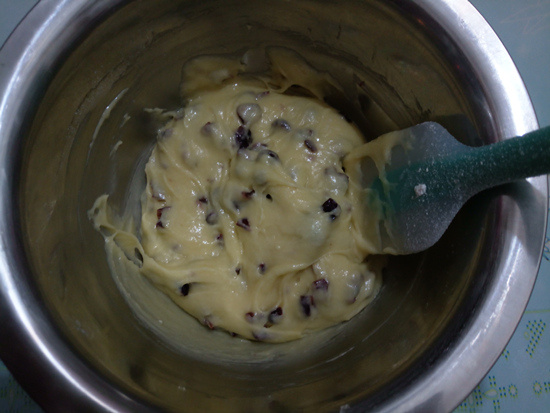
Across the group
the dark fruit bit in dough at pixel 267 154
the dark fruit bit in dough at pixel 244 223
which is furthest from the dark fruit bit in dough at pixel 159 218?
the dark fruit bit in dough at pixel 267 154

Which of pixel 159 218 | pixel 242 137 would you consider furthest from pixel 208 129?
pixel 159 218

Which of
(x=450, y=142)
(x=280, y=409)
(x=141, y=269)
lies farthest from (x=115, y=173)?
(x=450, y=142)

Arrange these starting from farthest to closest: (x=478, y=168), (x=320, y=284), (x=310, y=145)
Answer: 1. (x=310, y=145)
2. (x=320, y=284)
3. (x=478, y=168)

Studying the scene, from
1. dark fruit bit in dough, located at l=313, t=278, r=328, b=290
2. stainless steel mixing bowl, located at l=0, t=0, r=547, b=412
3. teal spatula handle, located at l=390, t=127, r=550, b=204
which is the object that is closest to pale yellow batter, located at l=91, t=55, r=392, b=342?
dark fruit bit in dough, located at l=313, t=278, r=328, b=290

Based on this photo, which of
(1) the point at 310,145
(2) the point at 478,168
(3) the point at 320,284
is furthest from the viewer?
(1) the point at 310,145

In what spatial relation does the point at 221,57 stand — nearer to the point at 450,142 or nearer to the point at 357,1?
the point at 357,1

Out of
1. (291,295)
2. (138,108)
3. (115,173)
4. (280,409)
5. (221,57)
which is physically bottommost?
(280,409)

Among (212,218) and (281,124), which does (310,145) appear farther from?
(212,218)
